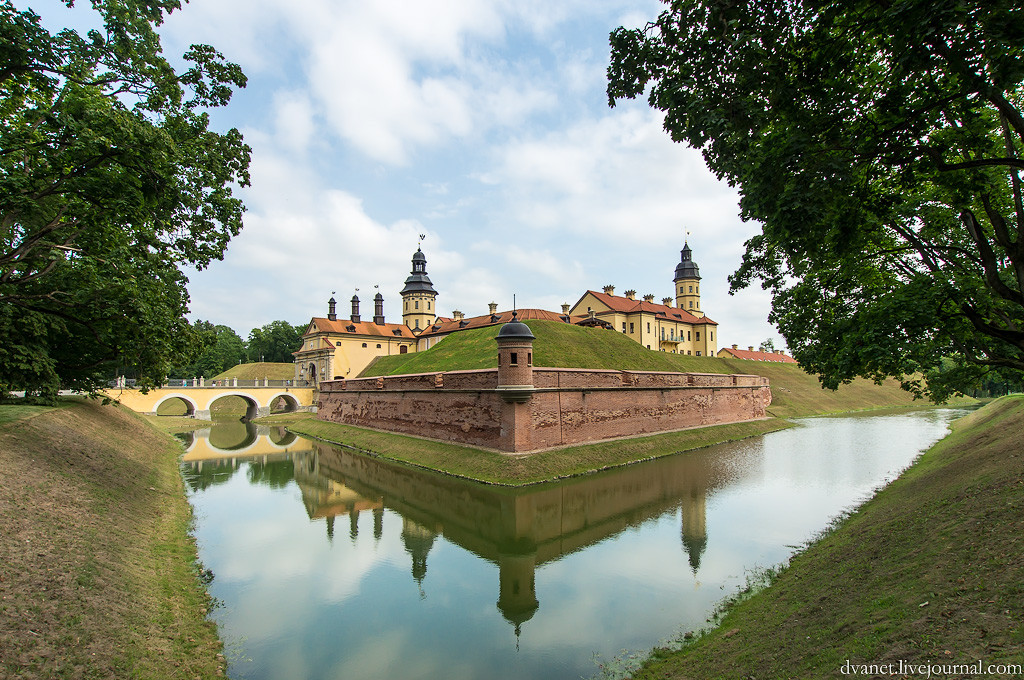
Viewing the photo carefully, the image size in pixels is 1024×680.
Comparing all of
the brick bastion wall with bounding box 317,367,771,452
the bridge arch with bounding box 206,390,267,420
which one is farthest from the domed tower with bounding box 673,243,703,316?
the bridge arch with bounding box 206,390,267,420

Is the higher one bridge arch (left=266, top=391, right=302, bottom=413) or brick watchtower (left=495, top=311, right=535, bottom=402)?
brick watchtower (left=495, top=311, right=535, bottom=402)

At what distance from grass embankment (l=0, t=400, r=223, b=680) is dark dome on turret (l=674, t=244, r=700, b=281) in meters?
71.8

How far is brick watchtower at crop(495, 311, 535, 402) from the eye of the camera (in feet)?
75.1

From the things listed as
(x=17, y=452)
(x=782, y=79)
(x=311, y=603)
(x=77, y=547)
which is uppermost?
(x=782, y=79)

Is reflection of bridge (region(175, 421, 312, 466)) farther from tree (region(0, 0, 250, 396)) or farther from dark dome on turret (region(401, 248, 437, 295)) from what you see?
dark dome on turret (region(401, 248, 437, 295))

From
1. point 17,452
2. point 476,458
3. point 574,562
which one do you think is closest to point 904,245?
point 574,562

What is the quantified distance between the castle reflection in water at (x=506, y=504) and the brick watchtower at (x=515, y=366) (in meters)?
4.38

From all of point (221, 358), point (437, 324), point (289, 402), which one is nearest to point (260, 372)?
point (221, 358)

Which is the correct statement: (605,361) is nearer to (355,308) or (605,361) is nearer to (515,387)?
(515,387)

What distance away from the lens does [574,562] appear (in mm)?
13109

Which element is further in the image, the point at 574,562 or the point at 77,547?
the point at 574,562

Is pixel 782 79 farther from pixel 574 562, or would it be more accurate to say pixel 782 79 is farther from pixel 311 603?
pixel 311 603

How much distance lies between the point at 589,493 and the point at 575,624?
9863 mm

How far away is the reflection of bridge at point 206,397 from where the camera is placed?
47.1 m
